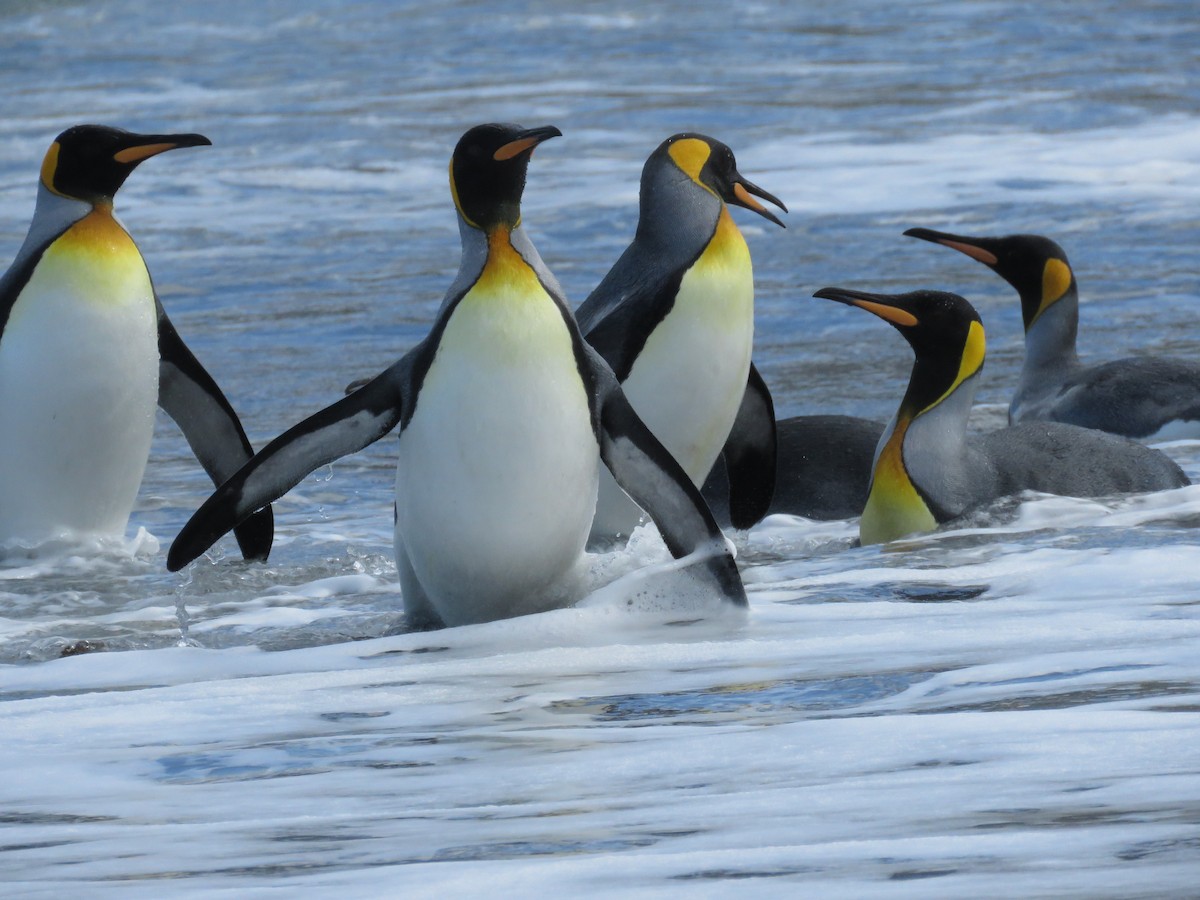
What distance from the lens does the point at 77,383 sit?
5.39m

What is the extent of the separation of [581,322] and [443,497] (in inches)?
58.3

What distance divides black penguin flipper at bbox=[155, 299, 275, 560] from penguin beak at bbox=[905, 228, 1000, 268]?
2.03m

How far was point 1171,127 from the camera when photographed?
1473cm

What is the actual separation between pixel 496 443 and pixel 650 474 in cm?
32

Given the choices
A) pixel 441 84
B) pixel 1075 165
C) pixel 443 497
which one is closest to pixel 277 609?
pixel 443 497

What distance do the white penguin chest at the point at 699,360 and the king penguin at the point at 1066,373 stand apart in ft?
3.89

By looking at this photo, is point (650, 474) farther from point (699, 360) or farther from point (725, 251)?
point (725, 251)

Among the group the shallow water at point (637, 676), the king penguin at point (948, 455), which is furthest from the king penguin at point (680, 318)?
the shallow water at point (637, 676)

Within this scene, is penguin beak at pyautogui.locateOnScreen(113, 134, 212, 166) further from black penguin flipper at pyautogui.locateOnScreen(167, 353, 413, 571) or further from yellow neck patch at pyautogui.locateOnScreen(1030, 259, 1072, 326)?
yellow neck patch at pyautogui.locateOnScreen(1030, 259, 1072, 326)

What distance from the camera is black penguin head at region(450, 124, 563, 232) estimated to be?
399cm

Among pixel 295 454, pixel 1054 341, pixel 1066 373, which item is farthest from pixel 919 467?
pixel 1054 341

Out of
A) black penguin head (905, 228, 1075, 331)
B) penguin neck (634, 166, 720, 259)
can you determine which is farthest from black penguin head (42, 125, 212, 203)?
black penguin head (905, 228, 1075, 331)

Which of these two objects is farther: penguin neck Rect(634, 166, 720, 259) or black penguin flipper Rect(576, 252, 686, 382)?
penguin neck Rect(634, 166, 720, 259)

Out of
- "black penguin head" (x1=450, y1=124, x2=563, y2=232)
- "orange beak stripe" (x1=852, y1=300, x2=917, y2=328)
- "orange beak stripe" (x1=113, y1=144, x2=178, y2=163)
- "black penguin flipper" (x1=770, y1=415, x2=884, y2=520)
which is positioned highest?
"black penguin head" (x1=450, y1=124, x2=563, y2=232)
